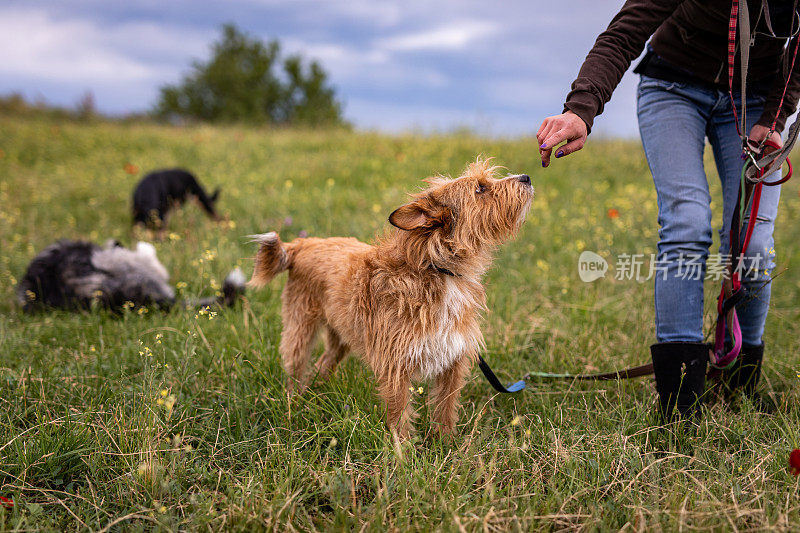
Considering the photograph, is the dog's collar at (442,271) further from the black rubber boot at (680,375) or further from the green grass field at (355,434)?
the black rubber boot at (680,375)

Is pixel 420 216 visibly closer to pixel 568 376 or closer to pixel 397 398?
pixel 397 398

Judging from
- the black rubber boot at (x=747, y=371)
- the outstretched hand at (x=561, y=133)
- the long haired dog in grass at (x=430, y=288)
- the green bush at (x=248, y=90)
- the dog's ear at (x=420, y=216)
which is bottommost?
the black rubber boot at (x=747, y=371)

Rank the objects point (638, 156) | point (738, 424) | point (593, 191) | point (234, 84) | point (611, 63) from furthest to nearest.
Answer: point (234, 84) < point (638, 156) < point (593, 191) < point (738, 424) < point (611, 63)

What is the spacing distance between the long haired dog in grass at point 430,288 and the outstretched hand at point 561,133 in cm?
42

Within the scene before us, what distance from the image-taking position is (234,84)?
38.6 m

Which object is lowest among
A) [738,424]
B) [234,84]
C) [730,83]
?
[738,424]

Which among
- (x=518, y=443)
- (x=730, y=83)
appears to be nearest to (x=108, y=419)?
(x=518, y=443)

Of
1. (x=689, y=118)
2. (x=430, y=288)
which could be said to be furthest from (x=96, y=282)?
(x=689, y=118)

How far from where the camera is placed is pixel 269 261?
3.17 metres

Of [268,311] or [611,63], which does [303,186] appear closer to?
[268,311]

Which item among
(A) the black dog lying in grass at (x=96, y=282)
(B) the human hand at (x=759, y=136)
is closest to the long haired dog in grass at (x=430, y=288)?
(B) the human hand at (x=759, y=136)

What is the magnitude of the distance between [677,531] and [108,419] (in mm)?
2575

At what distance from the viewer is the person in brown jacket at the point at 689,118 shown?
98.3 inches

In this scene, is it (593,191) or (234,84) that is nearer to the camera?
(593,191)
